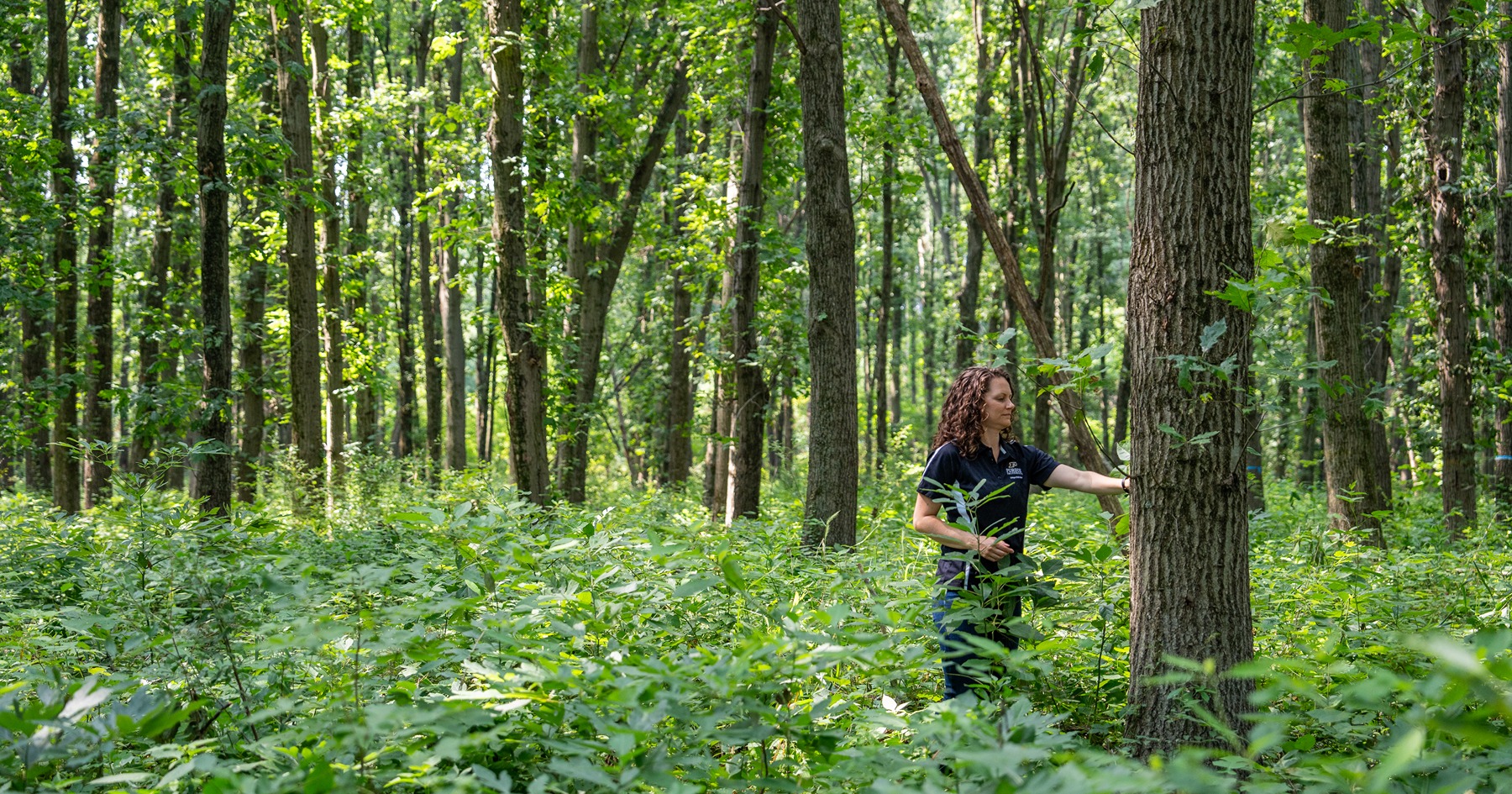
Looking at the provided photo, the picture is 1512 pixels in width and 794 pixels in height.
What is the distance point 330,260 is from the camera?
45.0ft

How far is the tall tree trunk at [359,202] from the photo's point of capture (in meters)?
13.7

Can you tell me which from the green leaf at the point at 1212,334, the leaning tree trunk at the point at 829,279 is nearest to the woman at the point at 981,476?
the green leaf at the point at 1212,334

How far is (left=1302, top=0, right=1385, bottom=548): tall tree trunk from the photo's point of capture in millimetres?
7523

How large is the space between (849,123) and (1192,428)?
9.27 metres

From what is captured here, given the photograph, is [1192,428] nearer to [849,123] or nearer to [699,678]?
[699,678]

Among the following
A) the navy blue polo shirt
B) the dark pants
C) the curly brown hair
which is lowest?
the dark pants

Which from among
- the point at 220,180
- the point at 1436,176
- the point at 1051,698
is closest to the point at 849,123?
the point at 1436,176

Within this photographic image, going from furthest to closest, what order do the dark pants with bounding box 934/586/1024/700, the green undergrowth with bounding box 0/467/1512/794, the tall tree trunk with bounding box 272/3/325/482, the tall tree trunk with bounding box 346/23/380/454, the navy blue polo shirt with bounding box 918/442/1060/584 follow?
the tall tree trunk with bounding box 346/23/380/454
the tall tree trunk with bounding box 272/3/325/482
the navy blue polo shirt with bounding box 918/442/1060/584
the dark pants with bounding box 934/586/1024/700
the green undergrowth with bounding box 0/467/1512/794

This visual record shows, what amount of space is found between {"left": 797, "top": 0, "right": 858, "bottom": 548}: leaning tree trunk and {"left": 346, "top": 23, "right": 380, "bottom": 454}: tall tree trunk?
6718 millimetres

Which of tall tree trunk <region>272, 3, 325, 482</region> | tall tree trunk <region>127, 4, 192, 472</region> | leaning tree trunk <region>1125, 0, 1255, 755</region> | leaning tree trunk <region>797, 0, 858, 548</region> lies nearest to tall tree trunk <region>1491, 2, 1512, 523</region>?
leaning tree trunk <region>797, 0, 858, 548</region>

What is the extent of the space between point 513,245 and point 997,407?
626cm

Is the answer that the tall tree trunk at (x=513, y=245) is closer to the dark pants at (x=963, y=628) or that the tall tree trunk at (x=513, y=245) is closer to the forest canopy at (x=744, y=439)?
the forest canopy at (x=744, y=439)

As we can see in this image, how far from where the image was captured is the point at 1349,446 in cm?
775

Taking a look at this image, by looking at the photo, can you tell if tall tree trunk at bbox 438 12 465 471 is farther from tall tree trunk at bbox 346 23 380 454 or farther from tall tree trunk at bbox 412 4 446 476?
tall tree trunk at bbox 346 23 380 454
